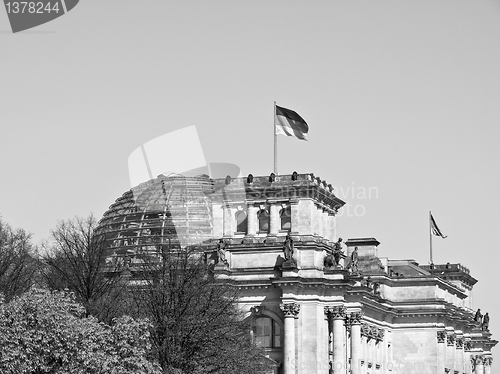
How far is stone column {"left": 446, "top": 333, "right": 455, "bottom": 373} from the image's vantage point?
536 feet

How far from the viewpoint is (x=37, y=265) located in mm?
104312

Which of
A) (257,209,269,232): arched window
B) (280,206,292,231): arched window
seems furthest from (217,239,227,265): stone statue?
(280,206,292,231): arched window

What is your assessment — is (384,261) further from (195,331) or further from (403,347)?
(195,331)

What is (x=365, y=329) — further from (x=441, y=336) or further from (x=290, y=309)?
(x=290, y=309)

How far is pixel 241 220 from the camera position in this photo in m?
124

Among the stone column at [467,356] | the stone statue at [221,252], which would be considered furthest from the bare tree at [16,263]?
the stone column at [467,356]

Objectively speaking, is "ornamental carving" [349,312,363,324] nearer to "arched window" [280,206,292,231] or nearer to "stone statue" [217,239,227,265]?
"arched window" [280,206,292,231]

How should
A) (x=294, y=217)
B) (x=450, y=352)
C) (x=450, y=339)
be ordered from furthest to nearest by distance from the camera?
(x=450, y=352)
(x=450, y=339)
(x=294, y=217)

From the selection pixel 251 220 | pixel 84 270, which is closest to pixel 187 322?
pixel 84 270

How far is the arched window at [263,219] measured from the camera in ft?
401

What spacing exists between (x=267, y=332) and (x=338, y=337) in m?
6.81

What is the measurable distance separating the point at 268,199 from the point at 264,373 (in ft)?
80.4

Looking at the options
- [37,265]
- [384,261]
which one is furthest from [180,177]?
[37,265]

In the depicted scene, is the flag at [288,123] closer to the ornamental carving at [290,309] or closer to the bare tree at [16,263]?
the ornamental carving at [290,309]
